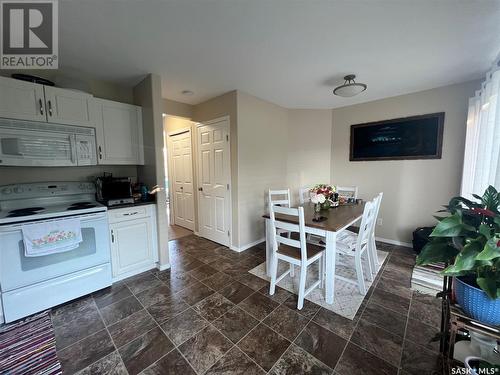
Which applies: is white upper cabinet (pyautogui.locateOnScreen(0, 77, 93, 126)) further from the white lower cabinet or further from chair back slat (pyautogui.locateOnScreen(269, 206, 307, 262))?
chair back slat (pyautogui.locateOnScreen(269, 206, 307, 262))

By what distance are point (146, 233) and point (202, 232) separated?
1.40 m

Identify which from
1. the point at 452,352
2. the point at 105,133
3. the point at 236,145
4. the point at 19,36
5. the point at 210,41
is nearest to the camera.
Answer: the point at 452,352

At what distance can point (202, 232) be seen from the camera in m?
3.90

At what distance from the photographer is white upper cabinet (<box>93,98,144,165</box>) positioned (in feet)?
8.16

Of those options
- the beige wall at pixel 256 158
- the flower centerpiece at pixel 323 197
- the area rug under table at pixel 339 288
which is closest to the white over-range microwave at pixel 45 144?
the beige wall at pixel 256 158

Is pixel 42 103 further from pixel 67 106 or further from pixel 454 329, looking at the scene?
pixel 454 329

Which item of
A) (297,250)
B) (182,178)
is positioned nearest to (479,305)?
(297,250)

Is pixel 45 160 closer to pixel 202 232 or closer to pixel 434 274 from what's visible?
pixel 202 232

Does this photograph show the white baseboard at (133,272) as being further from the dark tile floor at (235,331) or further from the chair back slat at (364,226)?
the chair back slat at (364,226)

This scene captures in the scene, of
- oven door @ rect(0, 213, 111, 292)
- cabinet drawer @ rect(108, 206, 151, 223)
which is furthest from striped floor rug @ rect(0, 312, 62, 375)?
cabinet drawer @ rect(108, 206, 151, 223)

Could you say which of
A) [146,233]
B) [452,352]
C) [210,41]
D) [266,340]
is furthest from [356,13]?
[146,233]

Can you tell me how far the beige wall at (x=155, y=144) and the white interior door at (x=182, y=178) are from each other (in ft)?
4.09

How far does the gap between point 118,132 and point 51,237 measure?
1419 millimetres

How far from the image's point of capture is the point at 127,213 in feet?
7.96
